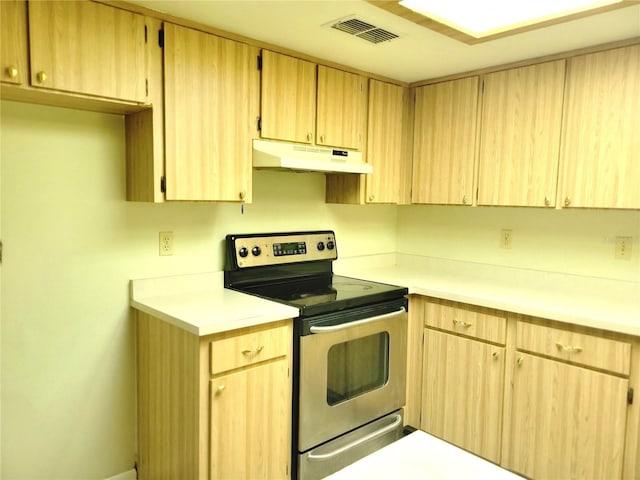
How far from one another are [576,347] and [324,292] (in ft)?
3.90

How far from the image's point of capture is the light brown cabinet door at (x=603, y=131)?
7.18ft

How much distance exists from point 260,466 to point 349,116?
1.88 m

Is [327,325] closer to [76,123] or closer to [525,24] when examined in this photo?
[76,123]

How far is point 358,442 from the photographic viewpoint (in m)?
2.40

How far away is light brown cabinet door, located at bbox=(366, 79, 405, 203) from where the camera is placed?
2.88 metres

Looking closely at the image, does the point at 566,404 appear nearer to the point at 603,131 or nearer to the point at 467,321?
the point at 467,321

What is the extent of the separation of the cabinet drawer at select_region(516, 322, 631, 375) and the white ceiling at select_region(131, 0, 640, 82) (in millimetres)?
1326

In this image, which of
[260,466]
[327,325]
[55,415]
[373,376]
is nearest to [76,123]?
[55,415]

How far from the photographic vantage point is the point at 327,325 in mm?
2203

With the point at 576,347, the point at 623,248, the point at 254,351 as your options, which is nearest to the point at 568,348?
the point at 576,347

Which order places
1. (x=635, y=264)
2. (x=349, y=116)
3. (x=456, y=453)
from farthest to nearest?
(x=349, y=116), (x=635, y=264), (x=456, y=453)

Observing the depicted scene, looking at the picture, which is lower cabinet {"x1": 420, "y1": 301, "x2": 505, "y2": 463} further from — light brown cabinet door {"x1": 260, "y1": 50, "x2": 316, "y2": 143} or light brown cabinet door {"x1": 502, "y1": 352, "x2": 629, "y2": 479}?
light brown cabinet door {"x1": 260, "y1": 50, "x2": 316, "y2": 143}

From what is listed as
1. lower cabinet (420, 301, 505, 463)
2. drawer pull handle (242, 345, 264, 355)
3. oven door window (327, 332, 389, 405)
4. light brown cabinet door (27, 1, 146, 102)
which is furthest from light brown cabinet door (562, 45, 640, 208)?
light brown cabinet door (27, 1, 146, 102)

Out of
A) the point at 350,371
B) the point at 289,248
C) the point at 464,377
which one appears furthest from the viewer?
the point at 289,248
